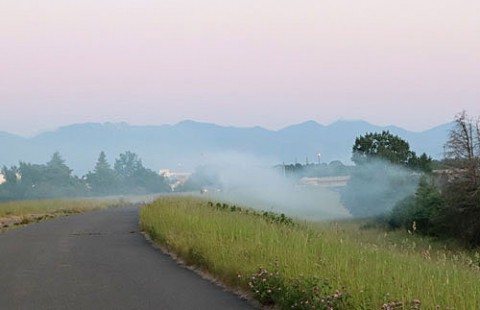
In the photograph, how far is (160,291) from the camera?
39.4 ft

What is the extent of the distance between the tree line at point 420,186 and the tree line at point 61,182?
80815mm

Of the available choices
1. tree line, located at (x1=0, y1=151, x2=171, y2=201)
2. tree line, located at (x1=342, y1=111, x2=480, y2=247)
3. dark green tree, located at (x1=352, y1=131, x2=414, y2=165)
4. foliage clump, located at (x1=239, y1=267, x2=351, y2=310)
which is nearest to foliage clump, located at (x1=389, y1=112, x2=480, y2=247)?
tree line, located at (x1=342, y1=111, x2=480, y2=247)

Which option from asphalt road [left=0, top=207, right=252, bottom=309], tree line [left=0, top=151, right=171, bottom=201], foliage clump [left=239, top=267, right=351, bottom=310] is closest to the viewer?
foliage clump [left=239, top=267, right=351, bottom=310]

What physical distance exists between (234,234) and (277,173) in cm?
11392

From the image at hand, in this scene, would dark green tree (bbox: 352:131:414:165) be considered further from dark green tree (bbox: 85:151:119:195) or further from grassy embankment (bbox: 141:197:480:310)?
dark green tree (bbox: 85:151:119:195)

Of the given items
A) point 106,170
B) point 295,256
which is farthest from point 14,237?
point 106,170

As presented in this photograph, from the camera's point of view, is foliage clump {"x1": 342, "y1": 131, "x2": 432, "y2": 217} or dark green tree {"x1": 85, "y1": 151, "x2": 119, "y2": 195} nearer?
foliage clump {"x1": 342, "y1": 131, "x2": 432, "y2": 217}

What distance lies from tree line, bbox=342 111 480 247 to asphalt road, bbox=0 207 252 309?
18.5 meters

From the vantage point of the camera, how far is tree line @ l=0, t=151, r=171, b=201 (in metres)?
144

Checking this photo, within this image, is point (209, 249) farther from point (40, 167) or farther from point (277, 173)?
point (40, 167)

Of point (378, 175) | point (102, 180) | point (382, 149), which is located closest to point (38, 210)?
point (378, 175)

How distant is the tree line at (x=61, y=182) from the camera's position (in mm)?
144375

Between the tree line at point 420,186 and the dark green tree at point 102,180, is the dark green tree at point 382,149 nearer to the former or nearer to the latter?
the tree line at point 420,186

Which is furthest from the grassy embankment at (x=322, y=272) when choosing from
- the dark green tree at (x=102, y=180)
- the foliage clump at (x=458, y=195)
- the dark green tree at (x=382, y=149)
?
the dark green tree at (x=102, y=180)
